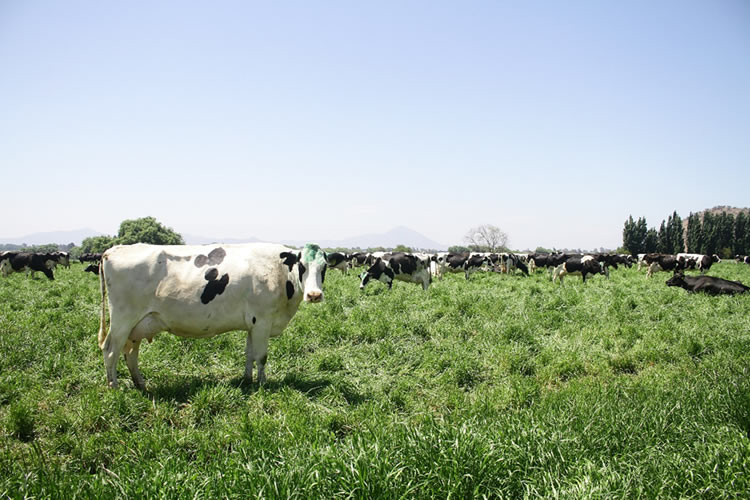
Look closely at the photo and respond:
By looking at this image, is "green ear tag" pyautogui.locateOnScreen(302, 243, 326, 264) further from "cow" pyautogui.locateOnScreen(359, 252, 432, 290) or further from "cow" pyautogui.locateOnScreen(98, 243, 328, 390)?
"cow" pyautogui.locateOnScreen(359, 252, 432, 290)

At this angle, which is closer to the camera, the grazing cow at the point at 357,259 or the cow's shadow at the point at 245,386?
the cow's shadow at the point at 245,386

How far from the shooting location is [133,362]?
5.98 meters

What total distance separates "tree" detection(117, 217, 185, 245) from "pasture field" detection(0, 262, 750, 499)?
301 feet

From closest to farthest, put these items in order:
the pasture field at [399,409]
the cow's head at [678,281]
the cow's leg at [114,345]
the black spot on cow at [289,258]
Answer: the pasture field at [399,409] < the cow's leg at [114,345] < the black spot on cow at [289,258] < the cow's head at [678,281]

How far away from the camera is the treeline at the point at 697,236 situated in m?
77.6

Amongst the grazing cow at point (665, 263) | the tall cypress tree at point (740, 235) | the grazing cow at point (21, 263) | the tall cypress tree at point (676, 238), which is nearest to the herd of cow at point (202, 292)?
the grazing cow at point (21, 263)

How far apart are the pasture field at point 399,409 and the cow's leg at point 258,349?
361mm

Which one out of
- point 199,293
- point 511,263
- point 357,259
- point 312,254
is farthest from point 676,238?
point 199,293

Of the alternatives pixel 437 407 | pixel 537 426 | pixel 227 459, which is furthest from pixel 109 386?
pixel 537 426

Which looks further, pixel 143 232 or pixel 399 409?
pixel 143 232

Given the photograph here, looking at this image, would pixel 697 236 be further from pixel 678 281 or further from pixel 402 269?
pixel 402 269

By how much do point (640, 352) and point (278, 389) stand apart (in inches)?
238

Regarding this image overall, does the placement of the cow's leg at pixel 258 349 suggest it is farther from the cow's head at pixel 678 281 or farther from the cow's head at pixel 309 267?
the cow's head at pixel 678 281

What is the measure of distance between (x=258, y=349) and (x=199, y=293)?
118cm
